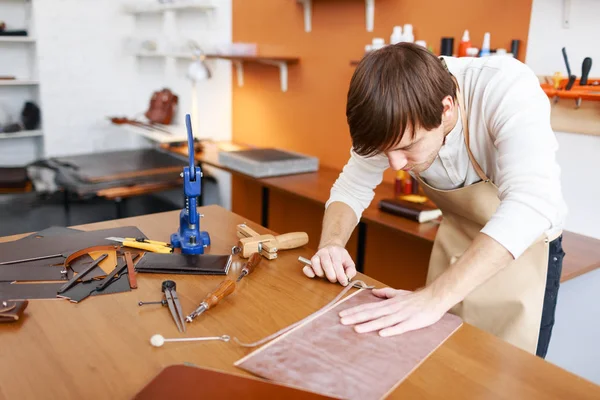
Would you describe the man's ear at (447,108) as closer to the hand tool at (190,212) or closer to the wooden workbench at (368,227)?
the hand tool at (190,212)

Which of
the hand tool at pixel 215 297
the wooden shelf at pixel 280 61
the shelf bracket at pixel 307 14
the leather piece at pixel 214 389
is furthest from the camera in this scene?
the wooden shelf at pixel 280 61

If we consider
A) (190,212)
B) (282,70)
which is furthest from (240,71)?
(190,212)

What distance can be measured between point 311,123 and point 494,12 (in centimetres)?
128

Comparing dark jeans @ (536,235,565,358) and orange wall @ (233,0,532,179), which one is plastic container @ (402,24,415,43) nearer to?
orange wall @ (233,0,532,179)

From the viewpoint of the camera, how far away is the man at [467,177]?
3.34 ft

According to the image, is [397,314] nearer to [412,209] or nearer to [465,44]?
[412,209]

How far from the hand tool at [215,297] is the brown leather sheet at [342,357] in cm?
17

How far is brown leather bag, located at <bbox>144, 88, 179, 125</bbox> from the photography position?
4.32m

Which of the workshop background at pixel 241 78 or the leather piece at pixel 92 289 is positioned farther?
the workshop background at pixel 241 78

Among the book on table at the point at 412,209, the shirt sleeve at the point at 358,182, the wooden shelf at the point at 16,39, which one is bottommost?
the book on table at the point at 412,209

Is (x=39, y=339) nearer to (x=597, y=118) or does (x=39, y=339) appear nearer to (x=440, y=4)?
(x=597, y=118)

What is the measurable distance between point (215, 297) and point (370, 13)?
198 cm

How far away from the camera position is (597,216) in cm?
193

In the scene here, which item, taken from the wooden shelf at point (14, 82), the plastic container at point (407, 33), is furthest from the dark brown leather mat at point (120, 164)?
the plastic container at point (407, 33)
